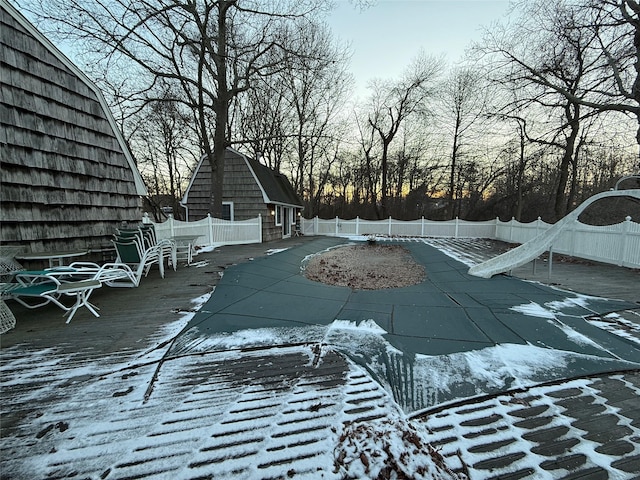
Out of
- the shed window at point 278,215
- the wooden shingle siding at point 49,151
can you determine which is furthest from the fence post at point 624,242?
the shed window at point 278,215

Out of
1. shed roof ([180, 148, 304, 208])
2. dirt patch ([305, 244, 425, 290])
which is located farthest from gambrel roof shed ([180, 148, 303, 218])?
dirt patch ([305, 244, 425, 290])

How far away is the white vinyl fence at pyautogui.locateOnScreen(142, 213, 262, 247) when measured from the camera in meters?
8.55

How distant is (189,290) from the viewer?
4652 mm

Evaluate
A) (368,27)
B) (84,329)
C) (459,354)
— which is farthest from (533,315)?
(368,27)

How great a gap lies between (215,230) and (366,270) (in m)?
6.16

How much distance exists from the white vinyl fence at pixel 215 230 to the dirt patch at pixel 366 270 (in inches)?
147

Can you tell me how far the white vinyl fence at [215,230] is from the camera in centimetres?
855

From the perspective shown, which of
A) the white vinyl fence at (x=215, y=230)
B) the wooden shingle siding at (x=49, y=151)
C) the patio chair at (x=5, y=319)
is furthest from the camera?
the white vinyl fence at (x=215, y=230)

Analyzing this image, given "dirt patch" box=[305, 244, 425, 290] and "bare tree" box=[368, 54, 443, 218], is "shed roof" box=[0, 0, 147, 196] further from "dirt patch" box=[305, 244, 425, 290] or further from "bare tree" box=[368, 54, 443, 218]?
"bare tree" box=[368, 54, 443, 218]

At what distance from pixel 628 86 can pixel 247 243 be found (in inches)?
577

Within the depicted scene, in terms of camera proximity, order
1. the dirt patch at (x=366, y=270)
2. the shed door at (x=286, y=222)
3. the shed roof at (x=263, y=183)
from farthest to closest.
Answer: the shed door at (x=286, y=222)
the shed roof at (x=263, y=183)
the dirt patch at (x=366, y=270)

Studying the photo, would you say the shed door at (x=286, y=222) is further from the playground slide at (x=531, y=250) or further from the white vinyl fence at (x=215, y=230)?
the playground slide at (x=531, y=250)

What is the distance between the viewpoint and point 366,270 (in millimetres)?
7605

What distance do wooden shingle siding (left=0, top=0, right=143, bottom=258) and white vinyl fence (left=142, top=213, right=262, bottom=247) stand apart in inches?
→ 117
